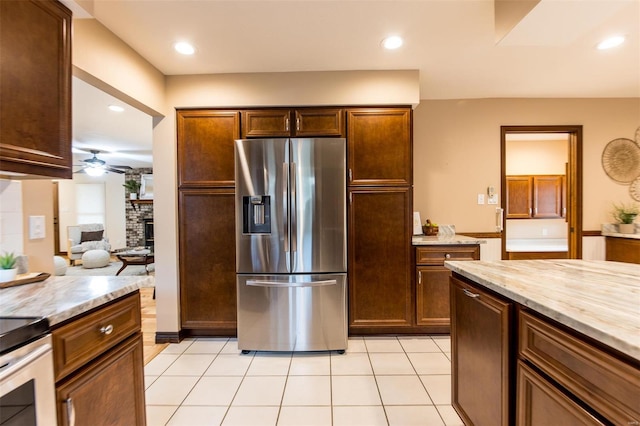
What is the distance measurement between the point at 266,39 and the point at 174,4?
0.61m

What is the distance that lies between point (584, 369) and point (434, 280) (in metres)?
1.84

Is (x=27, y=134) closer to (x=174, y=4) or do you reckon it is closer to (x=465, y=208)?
(x=174, y=4)

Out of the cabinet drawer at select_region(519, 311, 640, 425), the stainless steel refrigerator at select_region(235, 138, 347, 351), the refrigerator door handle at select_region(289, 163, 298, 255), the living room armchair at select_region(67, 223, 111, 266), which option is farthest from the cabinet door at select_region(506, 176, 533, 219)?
the living room armchair at select_region(67, 223, 111, 266)

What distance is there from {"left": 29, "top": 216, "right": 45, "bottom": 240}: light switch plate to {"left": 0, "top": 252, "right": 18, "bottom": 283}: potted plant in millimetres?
245

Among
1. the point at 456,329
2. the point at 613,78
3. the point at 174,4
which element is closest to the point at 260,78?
the point at 174,4

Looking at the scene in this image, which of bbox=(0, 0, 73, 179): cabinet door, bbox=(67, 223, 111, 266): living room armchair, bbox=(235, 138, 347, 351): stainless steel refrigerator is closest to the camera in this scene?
bbox=(0, 0, 73, 179): cabinet door

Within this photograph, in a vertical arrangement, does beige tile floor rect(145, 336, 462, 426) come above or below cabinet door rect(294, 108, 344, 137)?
below

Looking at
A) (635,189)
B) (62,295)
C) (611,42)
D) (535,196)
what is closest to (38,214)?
(62,295)

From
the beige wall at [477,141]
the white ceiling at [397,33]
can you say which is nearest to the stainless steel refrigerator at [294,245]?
the white ceiling at [397,33]

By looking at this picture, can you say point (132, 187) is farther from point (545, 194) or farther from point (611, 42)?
point (545, 194)

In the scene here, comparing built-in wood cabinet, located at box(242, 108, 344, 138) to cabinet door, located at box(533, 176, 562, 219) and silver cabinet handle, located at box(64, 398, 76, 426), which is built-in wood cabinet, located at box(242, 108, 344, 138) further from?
cabinet door, located at box(533, 176, 562, 219)

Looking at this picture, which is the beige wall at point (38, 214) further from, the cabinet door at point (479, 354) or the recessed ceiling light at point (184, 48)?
the cabinet door at point (479, 354)

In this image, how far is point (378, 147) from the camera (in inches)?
101

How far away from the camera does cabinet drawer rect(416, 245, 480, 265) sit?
260 cm
